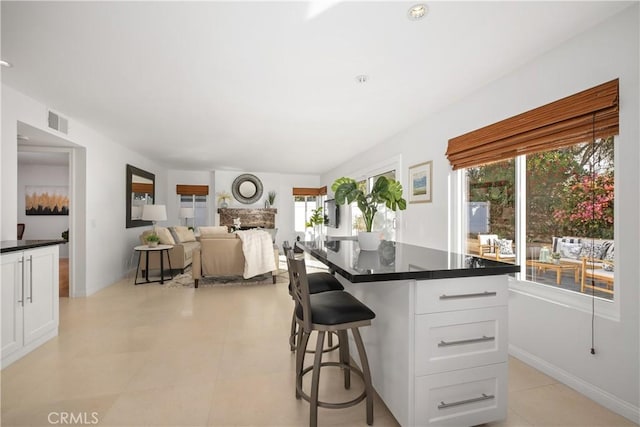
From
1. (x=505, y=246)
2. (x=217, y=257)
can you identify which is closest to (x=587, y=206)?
(x=505, y=246)

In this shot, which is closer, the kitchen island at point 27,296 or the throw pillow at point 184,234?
the kitchen island at point 27,296

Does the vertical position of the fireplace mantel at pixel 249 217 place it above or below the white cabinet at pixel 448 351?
above

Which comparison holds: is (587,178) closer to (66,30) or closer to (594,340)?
(594,340)

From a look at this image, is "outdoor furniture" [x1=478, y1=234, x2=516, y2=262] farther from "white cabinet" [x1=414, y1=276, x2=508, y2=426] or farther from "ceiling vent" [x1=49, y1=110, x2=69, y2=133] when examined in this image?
"ceiling vent" [x1=49, y1=110, x2=69, y2=133]

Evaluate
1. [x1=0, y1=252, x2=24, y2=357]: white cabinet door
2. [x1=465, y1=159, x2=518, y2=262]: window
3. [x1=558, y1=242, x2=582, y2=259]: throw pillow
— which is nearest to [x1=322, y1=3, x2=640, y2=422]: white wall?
[x1=558, y1=242, x2=582, y2=259]: throw pillow

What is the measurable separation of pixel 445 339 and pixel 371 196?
1019 millimetres

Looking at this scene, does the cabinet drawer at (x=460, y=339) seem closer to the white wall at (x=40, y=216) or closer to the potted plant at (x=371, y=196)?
the potted plant at (x=371, y=196)

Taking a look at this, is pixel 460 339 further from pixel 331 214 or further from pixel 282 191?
pixel 282 191

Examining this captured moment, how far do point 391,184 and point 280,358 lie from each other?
1.59m

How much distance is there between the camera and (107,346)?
99.7 inches

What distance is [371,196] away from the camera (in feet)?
6.93

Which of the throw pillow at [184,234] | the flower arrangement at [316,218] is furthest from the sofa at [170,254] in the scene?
the flower arrangement at [316,218]

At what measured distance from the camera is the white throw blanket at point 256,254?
466 centimetres

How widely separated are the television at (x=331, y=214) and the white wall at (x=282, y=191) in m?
1.10
